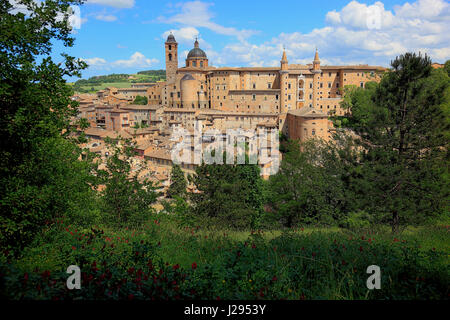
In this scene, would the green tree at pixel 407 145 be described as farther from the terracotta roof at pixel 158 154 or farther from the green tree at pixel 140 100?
the green tree at pixel 140 100

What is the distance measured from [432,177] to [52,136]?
39.1 feet

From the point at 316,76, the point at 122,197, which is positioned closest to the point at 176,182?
the point at 122,197

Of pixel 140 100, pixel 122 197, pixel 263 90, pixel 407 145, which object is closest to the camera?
pixel 122 197

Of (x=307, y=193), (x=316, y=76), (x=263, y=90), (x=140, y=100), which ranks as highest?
(x=316, y=76)

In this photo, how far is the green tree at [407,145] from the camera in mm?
11828

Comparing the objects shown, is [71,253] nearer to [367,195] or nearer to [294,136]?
[367,195]

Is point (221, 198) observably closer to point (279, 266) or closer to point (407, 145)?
point (407, 145)

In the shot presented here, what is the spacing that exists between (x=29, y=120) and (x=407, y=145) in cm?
1212

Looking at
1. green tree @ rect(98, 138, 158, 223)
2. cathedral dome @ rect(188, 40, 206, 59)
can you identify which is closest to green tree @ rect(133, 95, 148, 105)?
cathedral dome @ rect(188, 40, 206, 59)

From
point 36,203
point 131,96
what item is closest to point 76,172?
point 36,203

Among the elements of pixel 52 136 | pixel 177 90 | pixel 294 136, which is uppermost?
pixel 177 90

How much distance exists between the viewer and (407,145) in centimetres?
1260
